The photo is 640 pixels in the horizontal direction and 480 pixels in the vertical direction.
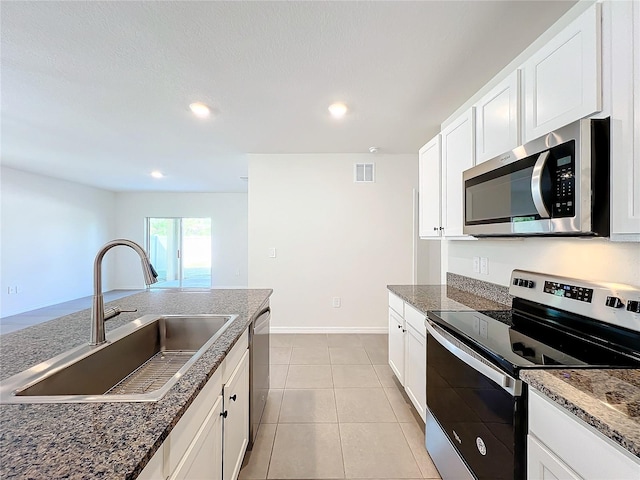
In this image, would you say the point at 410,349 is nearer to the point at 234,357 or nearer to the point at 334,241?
the point at 234,357

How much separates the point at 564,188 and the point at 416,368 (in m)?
1.39

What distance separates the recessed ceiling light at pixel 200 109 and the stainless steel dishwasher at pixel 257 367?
1812 mm

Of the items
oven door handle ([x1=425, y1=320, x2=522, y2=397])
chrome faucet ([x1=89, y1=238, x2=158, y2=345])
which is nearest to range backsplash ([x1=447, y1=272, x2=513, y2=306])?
oven door handle ([x1=425, y1=320, x2=522, y2=397])

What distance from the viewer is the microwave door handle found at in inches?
45.6

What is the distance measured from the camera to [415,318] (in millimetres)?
1971

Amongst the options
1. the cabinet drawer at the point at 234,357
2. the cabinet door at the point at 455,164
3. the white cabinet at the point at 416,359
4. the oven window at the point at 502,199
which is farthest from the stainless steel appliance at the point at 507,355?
the cabinet drawer at the point at 234,357

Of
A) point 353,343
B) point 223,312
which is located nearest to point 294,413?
point 223,312

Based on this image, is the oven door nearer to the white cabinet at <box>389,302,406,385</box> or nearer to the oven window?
the white cabinet at <box>389,302,406,385</box>

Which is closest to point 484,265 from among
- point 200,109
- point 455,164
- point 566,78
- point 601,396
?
point 455,164

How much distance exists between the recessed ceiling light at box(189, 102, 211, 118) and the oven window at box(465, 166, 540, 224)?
7.34 ft

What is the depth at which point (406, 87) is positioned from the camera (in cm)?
223

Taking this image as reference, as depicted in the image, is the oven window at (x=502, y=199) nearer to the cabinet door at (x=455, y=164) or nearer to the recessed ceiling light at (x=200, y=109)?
the cabinet door at (x=455, y=164)

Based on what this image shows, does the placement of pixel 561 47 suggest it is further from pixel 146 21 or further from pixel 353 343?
pixel 353 343

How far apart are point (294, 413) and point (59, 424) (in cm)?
179
